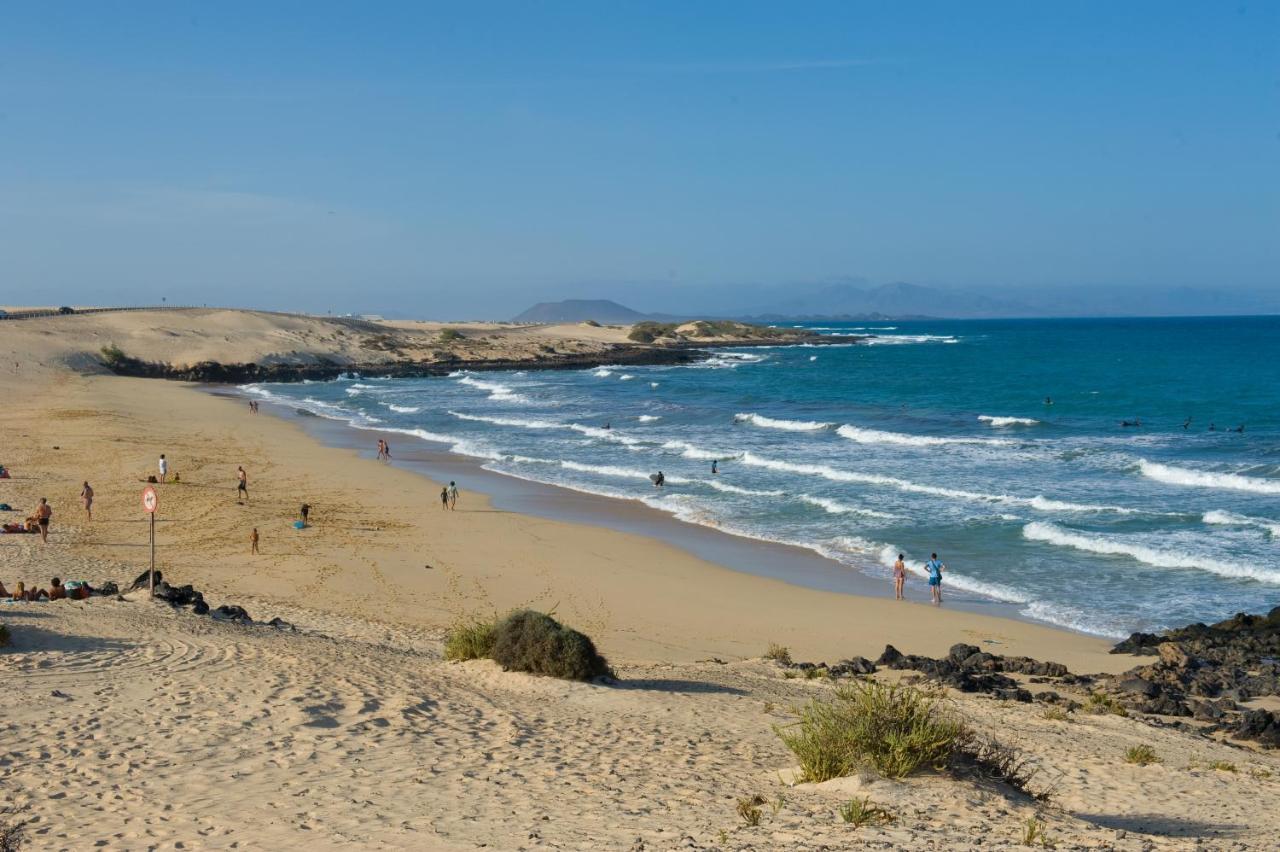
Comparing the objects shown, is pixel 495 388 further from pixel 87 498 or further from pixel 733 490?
pixel 87 498

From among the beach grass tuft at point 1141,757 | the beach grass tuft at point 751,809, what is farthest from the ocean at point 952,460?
the beach grass tuft at point 751,809

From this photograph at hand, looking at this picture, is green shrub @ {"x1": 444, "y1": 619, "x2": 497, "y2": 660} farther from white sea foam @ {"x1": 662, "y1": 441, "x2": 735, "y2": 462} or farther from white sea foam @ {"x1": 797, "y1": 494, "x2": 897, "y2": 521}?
white sea foam @ {"x1": 662, "y1": 441, "x2": 735, "y2": 462}

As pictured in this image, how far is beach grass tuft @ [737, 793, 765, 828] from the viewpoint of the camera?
7453mm

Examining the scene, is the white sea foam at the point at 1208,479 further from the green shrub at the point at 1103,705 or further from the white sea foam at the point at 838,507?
the green shrub at the point at 1103,705

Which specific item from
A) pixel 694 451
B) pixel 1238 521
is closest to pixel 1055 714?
pixel 1238 521

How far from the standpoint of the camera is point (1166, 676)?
14547 millimetres

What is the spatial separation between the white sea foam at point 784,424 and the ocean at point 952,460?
0.17m

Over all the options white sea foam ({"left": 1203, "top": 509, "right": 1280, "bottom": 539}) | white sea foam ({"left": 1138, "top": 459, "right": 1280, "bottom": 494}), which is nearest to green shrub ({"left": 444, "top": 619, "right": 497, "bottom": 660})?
white sea foam ({"left": 1203, "top": 509, "right": 1280, "bottom": 539})

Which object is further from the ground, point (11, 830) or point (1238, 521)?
point (11, 830)

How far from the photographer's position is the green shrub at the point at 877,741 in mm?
8219

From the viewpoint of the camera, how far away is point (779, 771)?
9.00m

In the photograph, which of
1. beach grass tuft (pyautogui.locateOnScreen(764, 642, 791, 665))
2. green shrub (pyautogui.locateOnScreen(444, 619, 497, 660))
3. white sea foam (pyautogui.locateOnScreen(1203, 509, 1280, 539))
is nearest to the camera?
green shrub (pyautogui.locateOnScreen(444, 619, 497, 660))

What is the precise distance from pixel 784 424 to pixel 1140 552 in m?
26.0

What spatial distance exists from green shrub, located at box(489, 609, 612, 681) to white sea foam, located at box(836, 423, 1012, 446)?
99.5 ft
